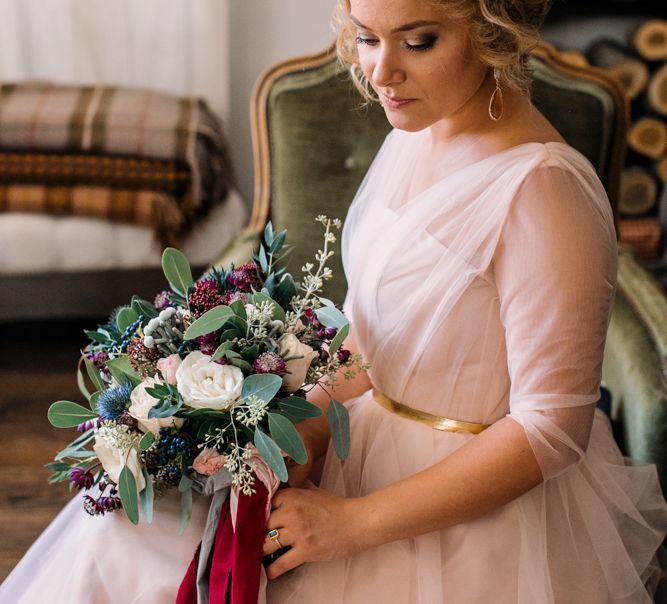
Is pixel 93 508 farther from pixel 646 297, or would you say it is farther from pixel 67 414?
pixel 646 297

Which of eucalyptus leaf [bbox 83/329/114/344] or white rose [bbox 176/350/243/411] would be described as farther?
eucalyptus leaf [bbox 83/329/114/344]

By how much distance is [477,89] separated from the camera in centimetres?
Result: 100

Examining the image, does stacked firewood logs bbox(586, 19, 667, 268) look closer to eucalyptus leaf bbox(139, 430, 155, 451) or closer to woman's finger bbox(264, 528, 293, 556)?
woman's finger bbox(264, 528, 293, 556)

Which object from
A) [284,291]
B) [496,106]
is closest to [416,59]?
[496,106]

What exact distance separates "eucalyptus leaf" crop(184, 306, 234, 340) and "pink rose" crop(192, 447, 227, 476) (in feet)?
0.42

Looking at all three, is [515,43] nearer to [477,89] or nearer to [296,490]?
[477,89]

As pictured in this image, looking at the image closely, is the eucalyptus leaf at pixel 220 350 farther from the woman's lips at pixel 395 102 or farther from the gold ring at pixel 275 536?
the woman's lips at pixel 395 102

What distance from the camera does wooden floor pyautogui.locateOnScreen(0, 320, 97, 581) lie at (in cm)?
187

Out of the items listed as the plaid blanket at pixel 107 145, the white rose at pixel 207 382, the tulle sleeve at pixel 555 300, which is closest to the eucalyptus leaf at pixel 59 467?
the white rose at pixel 207 382

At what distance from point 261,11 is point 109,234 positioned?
3.20 ft

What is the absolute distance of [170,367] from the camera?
87 centimetres

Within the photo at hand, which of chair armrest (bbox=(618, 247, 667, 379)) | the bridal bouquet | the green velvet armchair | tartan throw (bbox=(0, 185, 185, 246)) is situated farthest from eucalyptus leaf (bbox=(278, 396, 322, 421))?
tartan throw (bbox=(0, 185, 185, 246))

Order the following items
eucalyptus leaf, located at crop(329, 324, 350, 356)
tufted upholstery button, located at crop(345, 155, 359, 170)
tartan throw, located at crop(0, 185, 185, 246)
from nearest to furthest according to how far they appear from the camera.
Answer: eucalyptus leaf, located at crop(329, 324, 350, 356) < tufted upholstery button, located at crop(345, 155, 359, 170) < tartan throw, located at crop(0, 185, 185, 246)

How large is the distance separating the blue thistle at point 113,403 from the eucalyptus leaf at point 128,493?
0.06m
